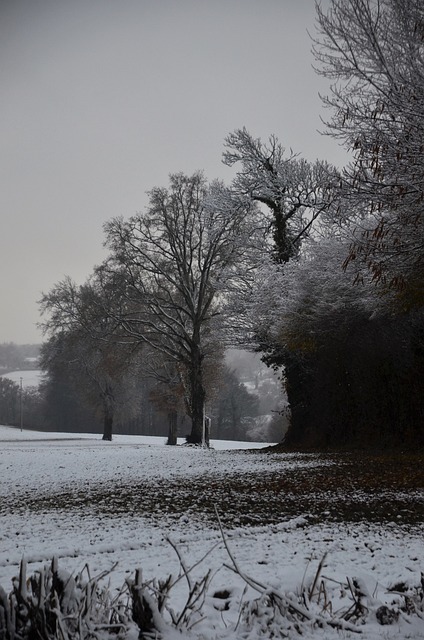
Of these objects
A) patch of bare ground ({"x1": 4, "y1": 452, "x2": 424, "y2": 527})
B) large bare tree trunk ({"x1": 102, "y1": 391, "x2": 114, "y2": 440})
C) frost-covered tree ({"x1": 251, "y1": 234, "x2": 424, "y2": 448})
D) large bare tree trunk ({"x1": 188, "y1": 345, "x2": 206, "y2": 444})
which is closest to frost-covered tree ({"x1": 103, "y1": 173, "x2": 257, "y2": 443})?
large bare tree trunk ({"x1": 188, "y1": 345, "x2": 206, "y2": 444})

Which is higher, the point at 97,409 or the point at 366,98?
the point at 366,98

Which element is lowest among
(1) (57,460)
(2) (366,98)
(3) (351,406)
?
(1) (57,460)

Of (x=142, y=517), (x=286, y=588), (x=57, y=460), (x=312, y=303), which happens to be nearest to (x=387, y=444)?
(x=312, y=303)

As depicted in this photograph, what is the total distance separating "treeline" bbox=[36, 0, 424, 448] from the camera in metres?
8.09

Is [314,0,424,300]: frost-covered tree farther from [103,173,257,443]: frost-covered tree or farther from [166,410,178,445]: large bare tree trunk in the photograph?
[166,410,178,445]: large bare tree trunk

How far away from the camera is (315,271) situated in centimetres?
1523

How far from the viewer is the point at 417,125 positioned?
7395mm

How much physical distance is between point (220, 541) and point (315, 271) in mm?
12077

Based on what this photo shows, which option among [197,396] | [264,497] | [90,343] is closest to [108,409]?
[90,343]

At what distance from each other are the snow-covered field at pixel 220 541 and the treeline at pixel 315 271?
357 centimetres

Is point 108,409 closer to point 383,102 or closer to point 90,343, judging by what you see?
point 90,343

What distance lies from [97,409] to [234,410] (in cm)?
3222

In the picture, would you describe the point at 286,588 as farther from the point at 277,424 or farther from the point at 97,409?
the point at 277,424

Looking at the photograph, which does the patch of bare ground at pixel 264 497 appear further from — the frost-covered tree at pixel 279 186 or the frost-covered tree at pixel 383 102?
the frost-covered tree at pixel 279 186
